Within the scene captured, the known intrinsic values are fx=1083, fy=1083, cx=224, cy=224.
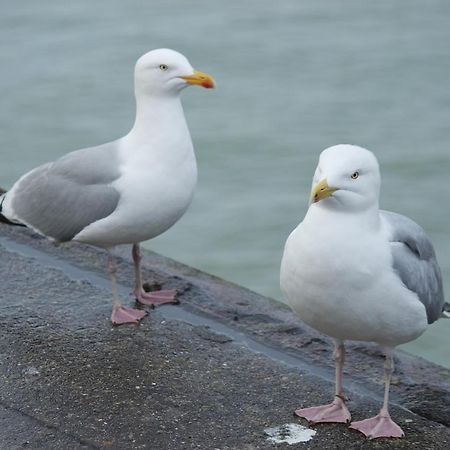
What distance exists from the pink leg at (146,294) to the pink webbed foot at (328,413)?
115cm

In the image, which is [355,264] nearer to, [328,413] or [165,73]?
[328,413]

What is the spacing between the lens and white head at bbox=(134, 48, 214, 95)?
15.8 ft

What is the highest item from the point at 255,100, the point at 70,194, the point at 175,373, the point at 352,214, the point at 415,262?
the point at 352,214

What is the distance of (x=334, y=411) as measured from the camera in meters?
3.90

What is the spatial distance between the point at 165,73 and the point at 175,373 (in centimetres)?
140

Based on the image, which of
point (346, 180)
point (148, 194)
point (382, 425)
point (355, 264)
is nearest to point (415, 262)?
point (355, 264)

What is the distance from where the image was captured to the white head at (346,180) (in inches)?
137

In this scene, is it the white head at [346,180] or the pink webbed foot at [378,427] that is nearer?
the white head at [346,180]

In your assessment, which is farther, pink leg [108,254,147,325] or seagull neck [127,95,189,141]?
seagull neck [127,95,189,141]

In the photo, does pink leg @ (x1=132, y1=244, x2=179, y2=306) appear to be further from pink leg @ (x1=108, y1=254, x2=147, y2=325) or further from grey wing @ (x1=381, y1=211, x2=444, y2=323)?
grey wing @ (x1=381, y1=211, x2=444, y2=323)

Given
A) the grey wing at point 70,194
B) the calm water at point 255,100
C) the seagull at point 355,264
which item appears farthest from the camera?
the calm water at point 255,100

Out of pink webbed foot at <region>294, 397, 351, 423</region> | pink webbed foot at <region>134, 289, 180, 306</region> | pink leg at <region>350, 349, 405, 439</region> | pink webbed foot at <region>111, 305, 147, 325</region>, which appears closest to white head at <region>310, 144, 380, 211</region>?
pink leg at <region>350, 349, 405, 439</region>

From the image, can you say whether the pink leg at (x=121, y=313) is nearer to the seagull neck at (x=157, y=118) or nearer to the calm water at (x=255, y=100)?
the seagull neck at (x=157, y=118)

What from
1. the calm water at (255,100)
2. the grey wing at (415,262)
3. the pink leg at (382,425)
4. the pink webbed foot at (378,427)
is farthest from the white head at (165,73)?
the calm water at (255,100)
